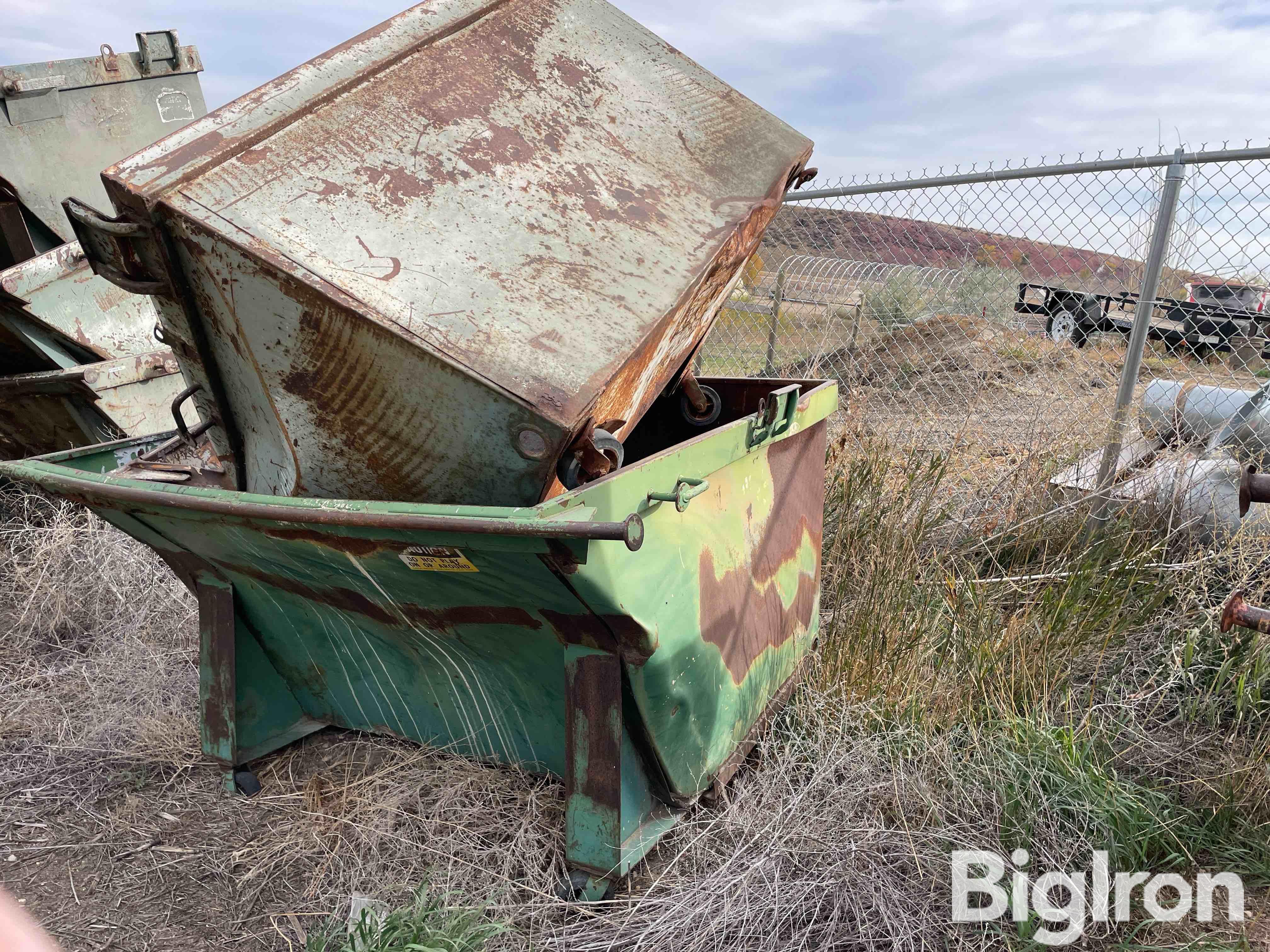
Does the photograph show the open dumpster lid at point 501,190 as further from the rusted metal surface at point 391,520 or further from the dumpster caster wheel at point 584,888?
the dumpster caster wheel at point 584,888

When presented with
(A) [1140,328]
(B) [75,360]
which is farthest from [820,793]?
(B) [75,360]

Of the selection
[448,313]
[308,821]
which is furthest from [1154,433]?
[308,821]

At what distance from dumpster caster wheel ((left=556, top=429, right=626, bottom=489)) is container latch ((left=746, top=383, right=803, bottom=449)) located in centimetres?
60

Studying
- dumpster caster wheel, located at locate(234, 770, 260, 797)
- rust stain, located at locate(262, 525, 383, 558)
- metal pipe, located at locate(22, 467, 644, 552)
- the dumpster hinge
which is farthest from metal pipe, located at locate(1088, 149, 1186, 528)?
the dumpster hinge

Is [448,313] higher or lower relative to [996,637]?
higher

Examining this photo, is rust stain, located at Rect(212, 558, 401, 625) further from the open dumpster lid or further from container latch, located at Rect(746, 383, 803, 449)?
container latch, located at Rect(746, 383, 803, 449)

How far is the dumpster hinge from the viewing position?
183 centimetres

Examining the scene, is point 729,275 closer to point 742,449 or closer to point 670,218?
point 670,218

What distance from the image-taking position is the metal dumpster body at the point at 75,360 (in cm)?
402

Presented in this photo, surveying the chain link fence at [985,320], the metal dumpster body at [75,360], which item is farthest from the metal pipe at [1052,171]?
the metal dumpster body at [75,360]

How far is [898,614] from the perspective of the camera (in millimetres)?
3025

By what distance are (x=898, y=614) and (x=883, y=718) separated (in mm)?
410

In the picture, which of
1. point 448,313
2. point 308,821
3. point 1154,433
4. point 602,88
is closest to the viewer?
point 448,313

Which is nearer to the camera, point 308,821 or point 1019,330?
point 308,821
